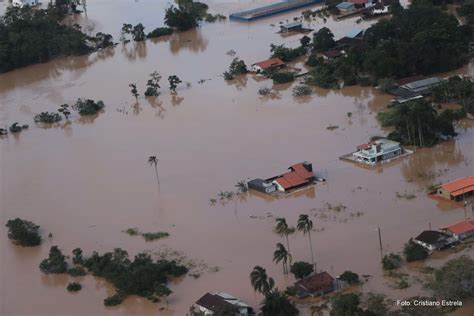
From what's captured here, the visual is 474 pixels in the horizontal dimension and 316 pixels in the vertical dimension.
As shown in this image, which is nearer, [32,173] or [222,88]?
[32,173]

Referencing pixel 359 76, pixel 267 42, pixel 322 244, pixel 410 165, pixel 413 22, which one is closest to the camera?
pixel 322 244

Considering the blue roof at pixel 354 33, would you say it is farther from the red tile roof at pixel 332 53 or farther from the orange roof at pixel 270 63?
the orange roof at pixel 270 63

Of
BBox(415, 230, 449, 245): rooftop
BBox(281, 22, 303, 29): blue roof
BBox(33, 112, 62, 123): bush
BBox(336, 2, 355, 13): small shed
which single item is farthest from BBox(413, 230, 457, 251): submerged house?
BBox(336, 2, 355, 13): small shed

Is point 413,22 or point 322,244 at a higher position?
point 413,22

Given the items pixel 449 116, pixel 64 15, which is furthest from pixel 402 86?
pixel 64 15

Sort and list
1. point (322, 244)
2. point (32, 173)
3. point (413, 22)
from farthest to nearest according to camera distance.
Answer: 1. point (413, 22)
2. point (32, 173)
3. point (322, 244)

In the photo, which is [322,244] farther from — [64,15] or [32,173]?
[64,15]

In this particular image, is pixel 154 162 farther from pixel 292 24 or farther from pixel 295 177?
pixel 292 24

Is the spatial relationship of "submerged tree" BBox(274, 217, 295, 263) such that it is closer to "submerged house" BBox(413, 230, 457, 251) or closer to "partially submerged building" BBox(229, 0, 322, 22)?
"submerged house" BBox(413, 230, 457, 251)
